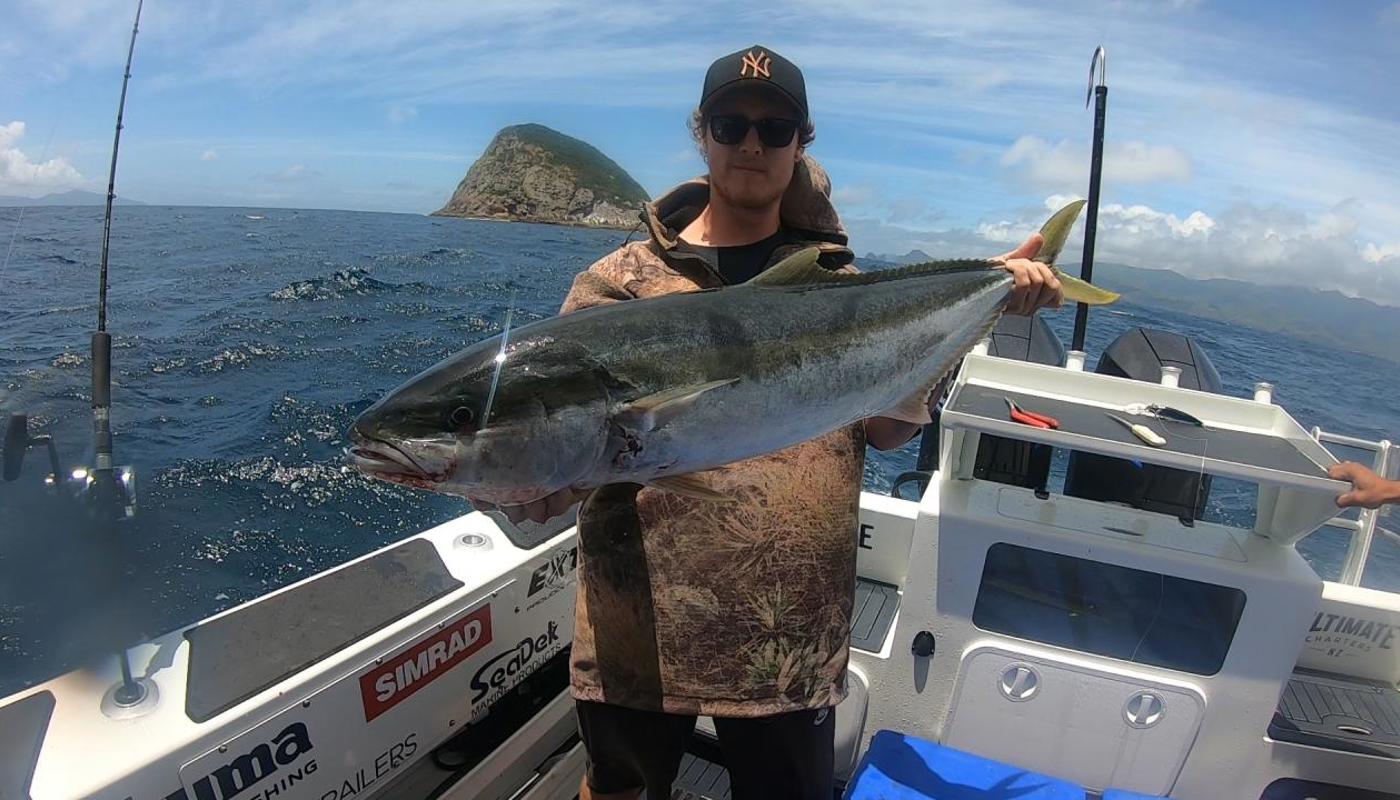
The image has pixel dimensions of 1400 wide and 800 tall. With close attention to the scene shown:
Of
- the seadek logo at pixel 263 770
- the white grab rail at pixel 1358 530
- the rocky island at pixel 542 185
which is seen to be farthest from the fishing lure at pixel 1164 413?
the rocky island at pixel 542 185

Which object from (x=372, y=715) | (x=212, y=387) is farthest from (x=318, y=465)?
(x=372, y=715)

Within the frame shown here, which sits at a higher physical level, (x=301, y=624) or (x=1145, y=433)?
(x=1145, y=433)

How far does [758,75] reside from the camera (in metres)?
2.42

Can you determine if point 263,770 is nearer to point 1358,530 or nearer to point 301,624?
point 301,624

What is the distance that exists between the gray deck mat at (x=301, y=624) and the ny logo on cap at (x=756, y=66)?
7.80 feet

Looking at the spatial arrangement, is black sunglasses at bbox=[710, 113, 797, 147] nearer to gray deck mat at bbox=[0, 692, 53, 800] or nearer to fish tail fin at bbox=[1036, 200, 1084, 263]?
fish tail fin at bbox=[1036, 200, 1084, 263]

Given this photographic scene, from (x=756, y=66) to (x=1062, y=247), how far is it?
131 cm

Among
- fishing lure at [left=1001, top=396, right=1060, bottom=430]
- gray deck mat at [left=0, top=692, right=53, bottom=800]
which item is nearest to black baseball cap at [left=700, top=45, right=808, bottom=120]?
fishing lure at [left=1001, top=396, right=1060, bottom=430]

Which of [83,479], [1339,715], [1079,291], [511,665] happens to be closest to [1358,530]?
[1339,715]

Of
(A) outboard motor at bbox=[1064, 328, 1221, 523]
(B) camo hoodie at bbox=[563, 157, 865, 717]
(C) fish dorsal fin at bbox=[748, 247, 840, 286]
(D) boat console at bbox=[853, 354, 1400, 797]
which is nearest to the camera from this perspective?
(C) fish dorsal fin at bbox=[748, 247, 840, 286]

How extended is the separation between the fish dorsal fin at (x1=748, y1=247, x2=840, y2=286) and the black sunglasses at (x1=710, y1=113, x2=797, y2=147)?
1.58 ft

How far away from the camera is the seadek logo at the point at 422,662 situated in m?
2.82

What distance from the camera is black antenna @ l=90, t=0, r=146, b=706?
230 centimetres

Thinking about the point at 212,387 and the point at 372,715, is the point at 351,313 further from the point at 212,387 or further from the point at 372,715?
the point at 372,715
